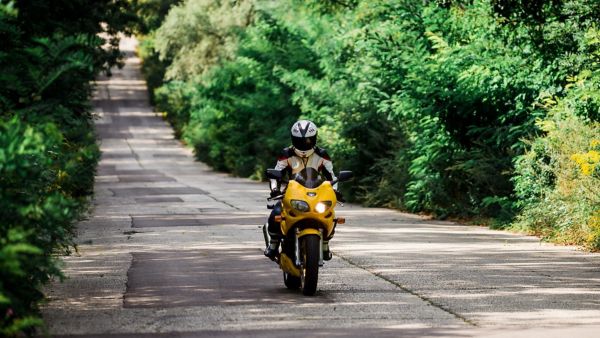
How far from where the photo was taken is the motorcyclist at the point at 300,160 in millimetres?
12547

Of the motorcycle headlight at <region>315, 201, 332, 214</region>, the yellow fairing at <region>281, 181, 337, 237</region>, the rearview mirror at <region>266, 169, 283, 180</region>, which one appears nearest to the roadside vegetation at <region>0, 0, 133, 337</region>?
the rearview mirror at <region>266, 169, 283, 180</region>

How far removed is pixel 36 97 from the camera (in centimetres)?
981

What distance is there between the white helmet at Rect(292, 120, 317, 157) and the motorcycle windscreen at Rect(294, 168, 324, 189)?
28cm

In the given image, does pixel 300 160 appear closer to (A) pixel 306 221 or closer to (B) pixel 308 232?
(A) pixel 306 221

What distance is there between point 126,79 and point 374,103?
105 meters

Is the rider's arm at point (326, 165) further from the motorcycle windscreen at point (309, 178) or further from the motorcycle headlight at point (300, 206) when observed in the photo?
the motorcycle headlight at point (300, 206)

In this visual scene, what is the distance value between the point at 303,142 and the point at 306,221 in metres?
0.99

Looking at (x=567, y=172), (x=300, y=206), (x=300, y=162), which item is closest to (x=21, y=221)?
(x=300, y=206)

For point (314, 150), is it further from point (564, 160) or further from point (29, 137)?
point (564, 160)

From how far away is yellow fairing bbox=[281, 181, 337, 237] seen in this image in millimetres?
12000

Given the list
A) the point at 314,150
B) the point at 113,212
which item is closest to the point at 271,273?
the point at 314,150

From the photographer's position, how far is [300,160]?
12758 mm

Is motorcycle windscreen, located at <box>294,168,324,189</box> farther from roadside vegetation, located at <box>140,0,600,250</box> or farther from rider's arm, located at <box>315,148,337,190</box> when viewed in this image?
roadside vegetation, located at <box>140,0,600,250</box>

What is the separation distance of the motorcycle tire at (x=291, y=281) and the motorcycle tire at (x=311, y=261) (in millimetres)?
534
